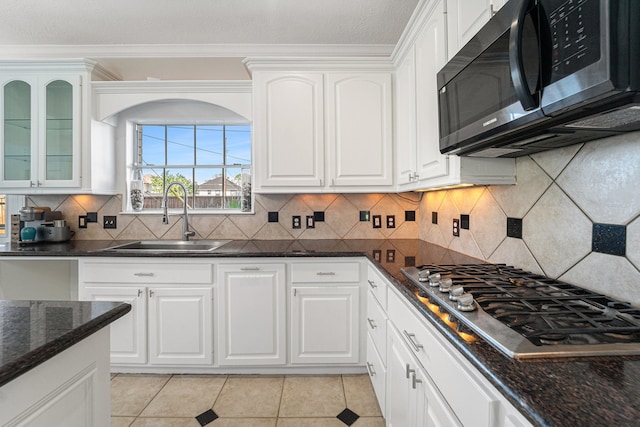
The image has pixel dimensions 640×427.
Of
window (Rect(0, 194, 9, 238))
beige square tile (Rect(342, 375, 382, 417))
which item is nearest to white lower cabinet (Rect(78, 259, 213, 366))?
beige square tile (Rect(342, 375, 382, 417))

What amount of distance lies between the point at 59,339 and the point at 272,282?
1430mm

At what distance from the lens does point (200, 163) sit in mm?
2852

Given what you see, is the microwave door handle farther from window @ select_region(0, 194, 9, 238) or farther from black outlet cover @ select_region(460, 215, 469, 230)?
window @ select_region(0, 194, 9, 238)

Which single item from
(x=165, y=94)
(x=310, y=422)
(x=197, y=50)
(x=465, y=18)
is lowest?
(x=310, y=422)

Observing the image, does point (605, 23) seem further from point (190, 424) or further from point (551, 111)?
point (190, 424)

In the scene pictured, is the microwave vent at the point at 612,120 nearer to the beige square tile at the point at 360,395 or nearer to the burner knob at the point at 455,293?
the burner knob at the point at 455,293

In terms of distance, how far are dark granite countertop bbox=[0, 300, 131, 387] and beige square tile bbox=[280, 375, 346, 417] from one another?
129 centimetres

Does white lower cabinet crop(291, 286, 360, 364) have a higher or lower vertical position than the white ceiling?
lower

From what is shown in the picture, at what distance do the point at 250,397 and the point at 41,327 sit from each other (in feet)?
4.84

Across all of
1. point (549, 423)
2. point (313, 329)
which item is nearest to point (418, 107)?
point (313, 329)

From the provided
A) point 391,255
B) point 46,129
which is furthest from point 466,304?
point 46,129

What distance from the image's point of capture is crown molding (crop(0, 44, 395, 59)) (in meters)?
2.54

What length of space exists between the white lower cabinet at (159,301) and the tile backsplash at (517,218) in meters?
0.65

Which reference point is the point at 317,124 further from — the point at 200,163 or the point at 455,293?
the point at 455,293
